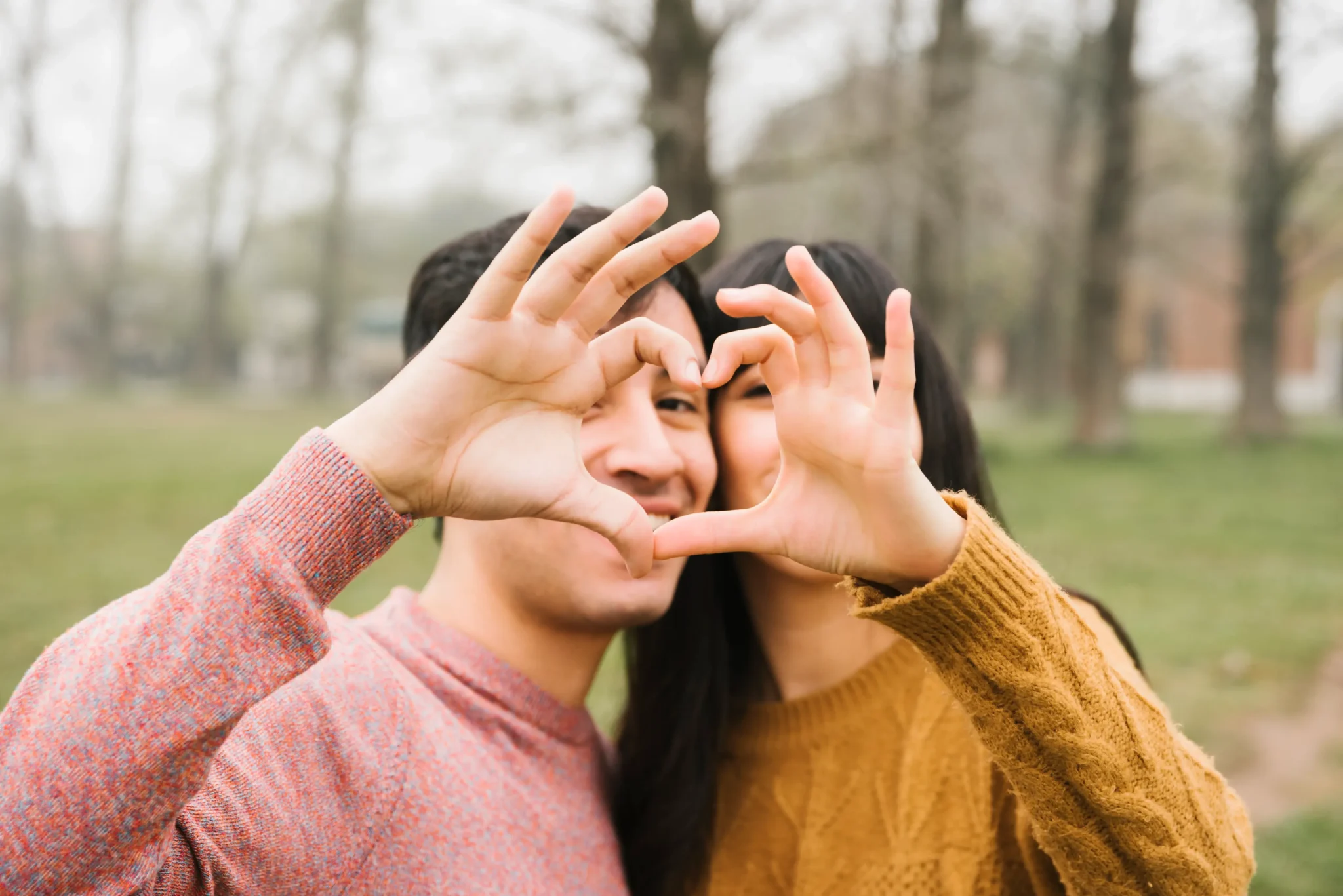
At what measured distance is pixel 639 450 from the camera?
197 cm

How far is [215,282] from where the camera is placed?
2684cm

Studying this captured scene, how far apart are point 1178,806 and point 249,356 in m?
54.2

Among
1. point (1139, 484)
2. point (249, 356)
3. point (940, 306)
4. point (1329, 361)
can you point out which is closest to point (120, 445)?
point (940, 306)

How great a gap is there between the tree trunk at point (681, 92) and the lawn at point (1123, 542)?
3.30 meters

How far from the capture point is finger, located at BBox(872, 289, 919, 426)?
1.40 m

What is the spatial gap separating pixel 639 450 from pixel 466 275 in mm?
565

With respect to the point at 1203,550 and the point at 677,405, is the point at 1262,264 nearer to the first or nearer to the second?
the point at 1203,550

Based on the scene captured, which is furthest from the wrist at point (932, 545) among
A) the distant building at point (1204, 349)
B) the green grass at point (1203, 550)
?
the distant building at point (1204, 349)

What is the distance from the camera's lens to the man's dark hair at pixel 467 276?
221 centimetres

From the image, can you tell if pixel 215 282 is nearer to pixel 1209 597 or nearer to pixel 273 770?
pixel 1209 597

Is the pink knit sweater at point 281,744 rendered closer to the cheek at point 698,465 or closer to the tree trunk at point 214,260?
the cheek at point 698,465

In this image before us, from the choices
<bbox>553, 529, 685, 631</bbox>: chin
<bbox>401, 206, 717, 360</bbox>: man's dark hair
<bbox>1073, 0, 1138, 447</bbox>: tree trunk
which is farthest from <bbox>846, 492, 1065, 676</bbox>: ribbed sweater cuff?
<bbox>1073, 0, 1138, 447</bbox>: tree trunk

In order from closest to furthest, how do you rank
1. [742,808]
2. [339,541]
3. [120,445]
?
1. [339,541]
2. [742,808]
3. [120,445]

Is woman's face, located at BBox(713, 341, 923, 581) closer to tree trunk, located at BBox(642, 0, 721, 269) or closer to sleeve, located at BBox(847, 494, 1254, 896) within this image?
sleeve, located at BBox(847, 494, 1254, 896)
